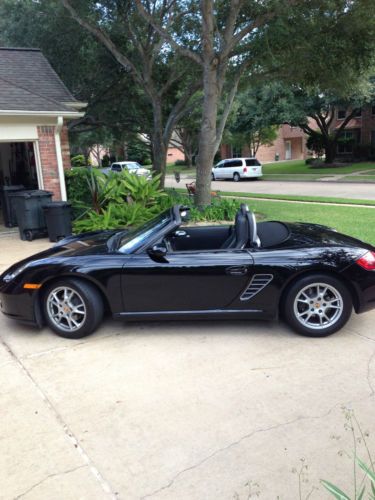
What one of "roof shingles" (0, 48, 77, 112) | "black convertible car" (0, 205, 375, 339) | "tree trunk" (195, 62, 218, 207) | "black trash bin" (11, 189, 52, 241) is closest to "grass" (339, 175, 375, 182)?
"tree trunk" (195, 62, 218, 207)

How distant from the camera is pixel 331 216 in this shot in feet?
36.8

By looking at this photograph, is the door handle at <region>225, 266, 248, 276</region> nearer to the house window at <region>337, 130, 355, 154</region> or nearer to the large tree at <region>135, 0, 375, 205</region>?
the large tree at <region>135, 0, 375, 205</region>

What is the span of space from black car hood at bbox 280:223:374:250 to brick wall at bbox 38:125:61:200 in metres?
6.90

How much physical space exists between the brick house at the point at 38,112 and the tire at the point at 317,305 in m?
7.54

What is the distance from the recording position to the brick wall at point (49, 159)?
32.8ft

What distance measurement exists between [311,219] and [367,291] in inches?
280

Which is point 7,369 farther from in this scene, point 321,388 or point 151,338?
point 321,388

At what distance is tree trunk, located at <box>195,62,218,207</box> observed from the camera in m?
10.3

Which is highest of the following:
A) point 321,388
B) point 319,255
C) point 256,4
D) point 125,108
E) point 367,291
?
point 256,4

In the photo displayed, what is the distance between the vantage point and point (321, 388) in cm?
333

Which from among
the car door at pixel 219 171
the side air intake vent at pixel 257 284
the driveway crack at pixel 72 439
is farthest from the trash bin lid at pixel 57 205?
the car door at pixel 219 171

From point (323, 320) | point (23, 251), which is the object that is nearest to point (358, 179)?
point (23, 251)

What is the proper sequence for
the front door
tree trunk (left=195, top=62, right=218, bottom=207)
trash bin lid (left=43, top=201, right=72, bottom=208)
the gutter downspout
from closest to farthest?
trash bin lid (left=43, top=201, right=72, bottom=208) < the gutter downspout < tree trunk (left=195, top=62, right=218, bottom=207) < the front door

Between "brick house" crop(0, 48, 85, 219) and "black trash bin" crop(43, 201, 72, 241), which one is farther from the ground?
"brick house" crop(0, 48, 85, 219)
